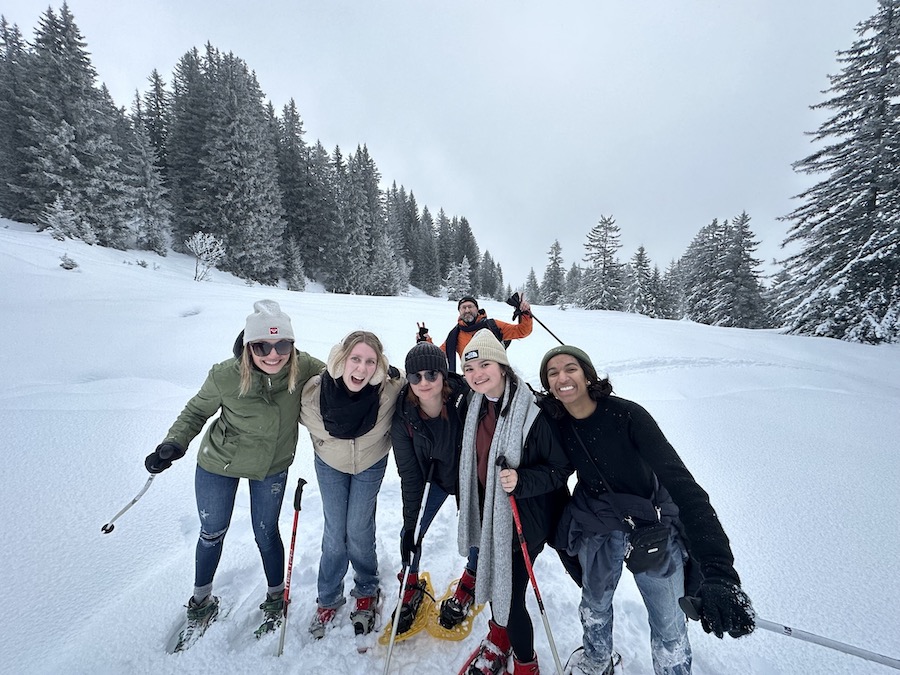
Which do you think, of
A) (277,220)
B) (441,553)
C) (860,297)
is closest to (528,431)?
(441,553)

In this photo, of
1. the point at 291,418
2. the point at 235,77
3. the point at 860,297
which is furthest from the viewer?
the point at 235,77

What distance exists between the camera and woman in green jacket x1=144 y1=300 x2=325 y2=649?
2.39 m

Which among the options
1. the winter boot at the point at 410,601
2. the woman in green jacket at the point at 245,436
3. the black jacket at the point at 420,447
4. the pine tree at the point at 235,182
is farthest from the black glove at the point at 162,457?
the pine tree at the point at 235,182

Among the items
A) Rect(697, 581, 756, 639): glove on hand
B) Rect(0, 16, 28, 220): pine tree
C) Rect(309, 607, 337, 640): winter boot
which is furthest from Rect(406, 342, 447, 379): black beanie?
Rect(0, 16, 28, 220): pine tree

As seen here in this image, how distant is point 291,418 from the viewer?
2.57 m

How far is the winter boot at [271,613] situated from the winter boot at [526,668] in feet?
6.04

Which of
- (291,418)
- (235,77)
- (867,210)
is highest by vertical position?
(235,77)

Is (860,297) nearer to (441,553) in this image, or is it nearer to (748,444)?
(748,444)

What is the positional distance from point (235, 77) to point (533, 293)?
45.4m

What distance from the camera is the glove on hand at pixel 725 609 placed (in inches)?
63.4

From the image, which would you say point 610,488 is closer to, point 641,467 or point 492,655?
point 641,467

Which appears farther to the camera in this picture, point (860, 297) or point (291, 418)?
point (860, 297)

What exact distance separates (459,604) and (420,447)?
1.40 metres

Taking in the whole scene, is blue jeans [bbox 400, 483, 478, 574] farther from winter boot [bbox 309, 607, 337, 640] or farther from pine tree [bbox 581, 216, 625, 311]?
pine tree [bbox 581, 216, 625, 311]
